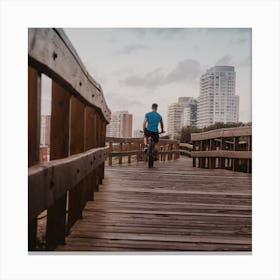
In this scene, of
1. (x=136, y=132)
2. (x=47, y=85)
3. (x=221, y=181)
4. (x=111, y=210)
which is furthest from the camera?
(x=221, y=181)

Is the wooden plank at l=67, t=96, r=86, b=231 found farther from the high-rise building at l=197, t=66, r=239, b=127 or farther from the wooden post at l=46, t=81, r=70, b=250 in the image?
the high-rise building at l=197, t=66, r=239, b=127

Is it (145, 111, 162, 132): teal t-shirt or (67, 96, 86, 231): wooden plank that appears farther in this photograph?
(145, 111, 162, 132): teal t-shirt

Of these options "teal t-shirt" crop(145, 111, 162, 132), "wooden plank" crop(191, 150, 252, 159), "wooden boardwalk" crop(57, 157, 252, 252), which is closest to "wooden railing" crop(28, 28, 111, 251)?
"wooden boardwalk" crop(57, 157, 252, 252)

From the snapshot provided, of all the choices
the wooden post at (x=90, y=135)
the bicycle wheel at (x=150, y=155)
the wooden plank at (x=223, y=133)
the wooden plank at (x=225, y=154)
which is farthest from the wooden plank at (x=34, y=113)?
the bicycle wheel at (x=150, y=155)

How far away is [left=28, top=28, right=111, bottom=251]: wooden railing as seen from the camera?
128 centimetres

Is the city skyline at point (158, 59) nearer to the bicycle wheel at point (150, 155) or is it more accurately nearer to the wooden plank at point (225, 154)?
the wooden plank at point (225, 154)

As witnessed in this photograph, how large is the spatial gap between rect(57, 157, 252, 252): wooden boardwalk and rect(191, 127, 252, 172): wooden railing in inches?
32.4

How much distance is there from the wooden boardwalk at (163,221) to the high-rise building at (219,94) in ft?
2.17

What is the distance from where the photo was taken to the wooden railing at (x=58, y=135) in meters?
1.28

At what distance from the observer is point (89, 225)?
81.4 inches

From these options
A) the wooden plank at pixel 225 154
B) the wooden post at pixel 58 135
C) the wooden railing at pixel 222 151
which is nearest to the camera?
the wooden post at pixel 58 135
